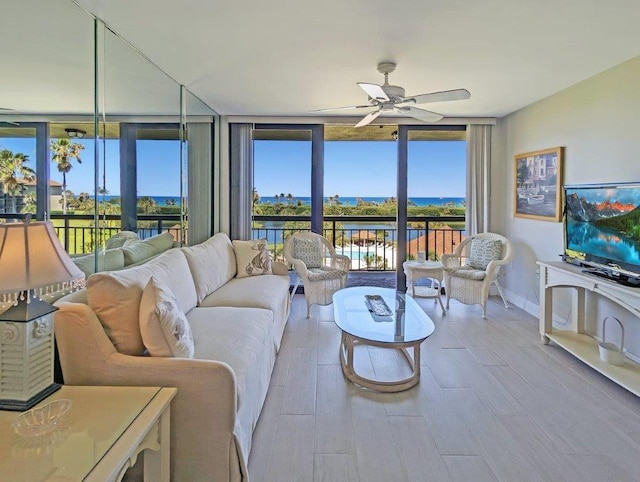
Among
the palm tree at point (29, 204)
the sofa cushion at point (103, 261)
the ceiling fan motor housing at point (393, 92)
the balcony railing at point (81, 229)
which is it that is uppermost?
the ceiling fan motor housing at point (393, 92)

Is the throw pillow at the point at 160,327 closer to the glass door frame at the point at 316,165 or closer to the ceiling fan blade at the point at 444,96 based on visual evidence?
the ceiling fan blade at the point at 444,96

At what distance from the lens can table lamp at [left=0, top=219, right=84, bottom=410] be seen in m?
1.46

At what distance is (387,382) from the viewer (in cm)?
284

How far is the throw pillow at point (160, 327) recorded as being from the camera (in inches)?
72.2

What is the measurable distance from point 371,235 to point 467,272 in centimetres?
258

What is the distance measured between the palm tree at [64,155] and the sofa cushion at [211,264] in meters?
1.09

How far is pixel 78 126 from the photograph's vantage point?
258cm

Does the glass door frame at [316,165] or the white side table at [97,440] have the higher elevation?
the glass door frame at [316,165]

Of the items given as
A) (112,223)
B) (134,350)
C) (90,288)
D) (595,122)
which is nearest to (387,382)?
(134,350)

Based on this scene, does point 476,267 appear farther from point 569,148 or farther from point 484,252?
point 569,148

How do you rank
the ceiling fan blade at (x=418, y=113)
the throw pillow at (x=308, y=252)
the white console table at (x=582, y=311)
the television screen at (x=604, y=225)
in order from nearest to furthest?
the white console table at (x=582, y=311)
the television screen at (x=604, y=225)
the ceiling fan blade at (x=418, y=113)
the throw pillow at (x=308, y=252)

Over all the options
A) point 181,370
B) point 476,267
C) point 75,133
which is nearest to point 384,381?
point 181,370

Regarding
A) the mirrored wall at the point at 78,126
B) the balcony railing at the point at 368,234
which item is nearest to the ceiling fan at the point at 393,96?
the mirrored wall at the point at 78,126

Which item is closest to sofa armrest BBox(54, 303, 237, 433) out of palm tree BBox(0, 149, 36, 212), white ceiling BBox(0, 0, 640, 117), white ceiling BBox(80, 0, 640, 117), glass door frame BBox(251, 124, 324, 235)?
palm tree BBox(0, 149, 36, 212)
